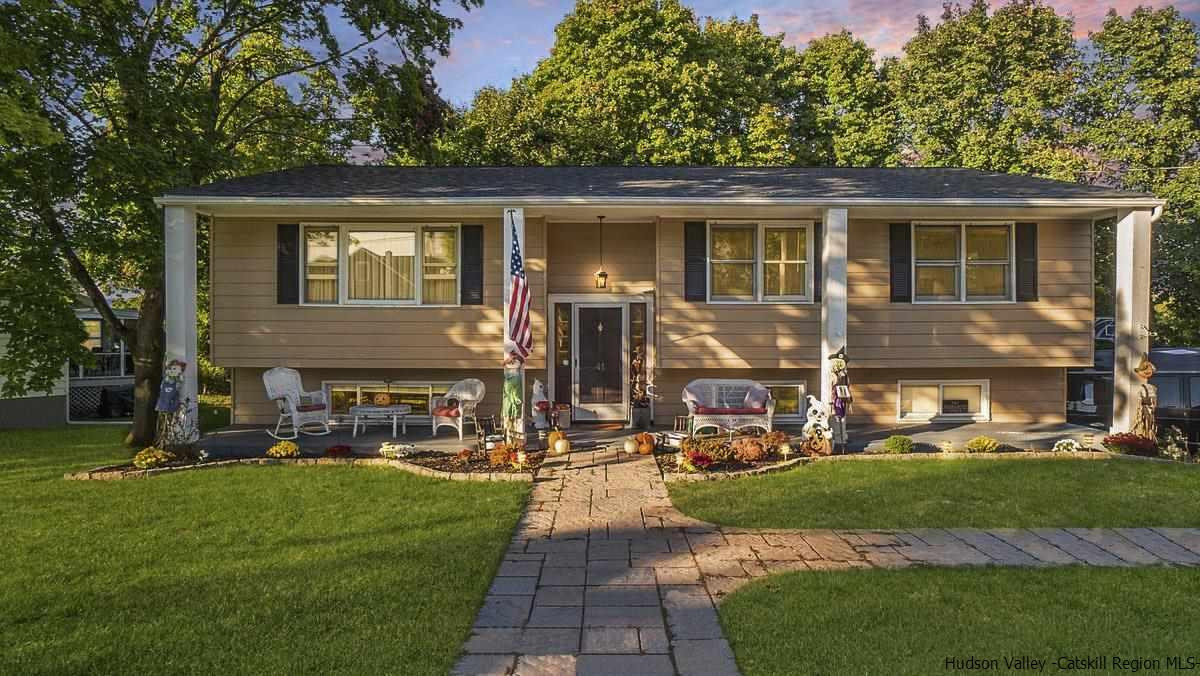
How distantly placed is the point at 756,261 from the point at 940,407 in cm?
438

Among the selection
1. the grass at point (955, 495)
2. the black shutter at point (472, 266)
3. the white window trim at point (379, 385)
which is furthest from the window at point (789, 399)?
the white window trim at point (379, 385)

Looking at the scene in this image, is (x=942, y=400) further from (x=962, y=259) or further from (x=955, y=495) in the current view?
(x=955, y=495)

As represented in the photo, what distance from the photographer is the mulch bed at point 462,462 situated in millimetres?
8180

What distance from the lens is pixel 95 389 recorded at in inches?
682

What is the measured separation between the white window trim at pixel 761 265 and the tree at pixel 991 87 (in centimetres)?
1243

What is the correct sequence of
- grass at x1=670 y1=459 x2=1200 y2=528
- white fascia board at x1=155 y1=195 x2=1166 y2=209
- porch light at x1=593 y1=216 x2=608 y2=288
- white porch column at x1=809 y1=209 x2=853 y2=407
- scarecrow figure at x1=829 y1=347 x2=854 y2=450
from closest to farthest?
grass at x1=670 y1=459 x2=1200 y2=528 → scarecrow figure at x1=829 y1=347 x2=854 y2=450 → white fascia board at x1=155 y1=195 x2=1166 y2=209 → white porch column at x1=809 y1=209 x2=853 y2=407 → porch light at x1=593 y1=216 x2=608 y2=288

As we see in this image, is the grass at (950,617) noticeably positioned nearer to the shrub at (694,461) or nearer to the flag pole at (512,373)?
the shrub at (694,461)

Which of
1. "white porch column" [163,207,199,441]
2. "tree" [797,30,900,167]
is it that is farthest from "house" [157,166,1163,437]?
"tree" [797,30,900,167]

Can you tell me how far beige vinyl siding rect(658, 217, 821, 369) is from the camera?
11289 millimetres

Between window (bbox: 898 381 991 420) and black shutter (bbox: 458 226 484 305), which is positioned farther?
window (bbox: 898 381 991 420)

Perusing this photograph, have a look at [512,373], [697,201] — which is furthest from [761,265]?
[512,373]

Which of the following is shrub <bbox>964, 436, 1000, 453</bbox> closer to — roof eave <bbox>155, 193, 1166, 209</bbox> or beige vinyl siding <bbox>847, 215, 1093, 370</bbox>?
beige vinyl siding <bbox>847, 215, 1093, 370</bbox>

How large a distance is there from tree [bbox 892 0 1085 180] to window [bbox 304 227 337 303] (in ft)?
59.8

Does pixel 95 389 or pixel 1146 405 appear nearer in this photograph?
pixel 1146 405
